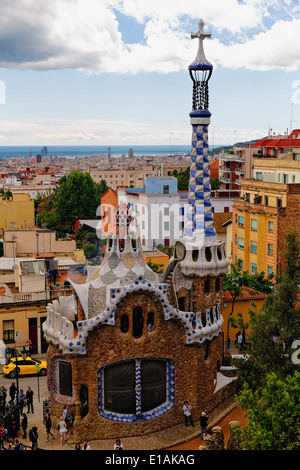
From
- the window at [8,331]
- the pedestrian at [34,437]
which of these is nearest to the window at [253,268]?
the window at [8,331]

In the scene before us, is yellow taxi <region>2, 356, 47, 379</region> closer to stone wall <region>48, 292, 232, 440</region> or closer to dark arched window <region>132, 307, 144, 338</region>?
stone wall <region>48, 292, 232, 440</region>

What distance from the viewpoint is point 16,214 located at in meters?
75.8

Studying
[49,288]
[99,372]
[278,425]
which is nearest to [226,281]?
[49,288]

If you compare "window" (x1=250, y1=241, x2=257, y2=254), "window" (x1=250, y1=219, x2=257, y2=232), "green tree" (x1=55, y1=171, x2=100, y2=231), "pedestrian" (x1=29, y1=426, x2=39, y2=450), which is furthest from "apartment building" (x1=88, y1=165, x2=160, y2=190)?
A: "pedestrian" (x1=29, y1=426, x2=39, y2=450)

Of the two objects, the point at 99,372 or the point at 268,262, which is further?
the point at 268,262

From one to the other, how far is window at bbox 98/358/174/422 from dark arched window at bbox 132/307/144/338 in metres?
1.09

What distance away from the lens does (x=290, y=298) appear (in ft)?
75.8

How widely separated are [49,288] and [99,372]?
13623 millimetres

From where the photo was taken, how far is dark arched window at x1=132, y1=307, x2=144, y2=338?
22.1 m

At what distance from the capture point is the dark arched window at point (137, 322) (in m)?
22.1

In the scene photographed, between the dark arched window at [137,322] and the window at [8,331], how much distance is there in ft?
44.9

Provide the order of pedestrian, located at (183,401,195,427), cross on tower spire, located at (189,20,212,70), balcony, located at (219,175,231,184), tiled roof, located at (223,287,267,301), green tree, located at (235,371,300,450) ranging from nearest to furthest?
green tree, located at (235,371,300,450) → pedestrian, located at (183,401,195,427) → cross on tower spire, located at (189,20,212,70) → tiled roof, located at (223,287,267,301) → balcony, located at (219,175,231,184)

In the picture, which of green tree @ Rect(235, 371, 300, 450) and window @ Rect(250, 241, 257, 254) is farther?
window @ Rect(250, 241, 257, 254)
